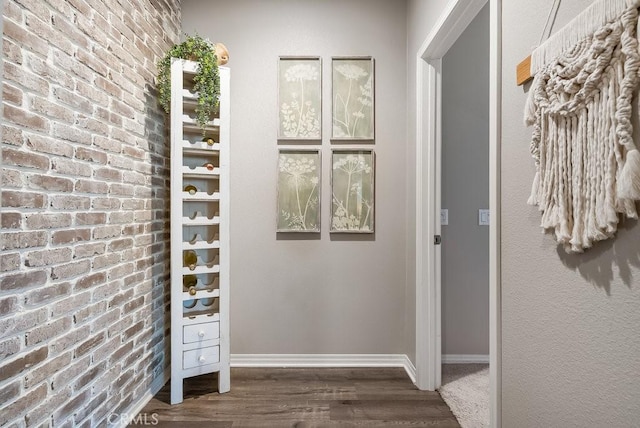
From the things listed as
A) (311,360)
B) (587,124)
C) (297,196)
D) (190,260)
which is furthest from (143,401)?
(587,124)

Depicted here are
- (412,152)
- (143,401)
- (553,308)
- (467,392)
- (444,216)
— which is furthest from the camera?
(444,216)

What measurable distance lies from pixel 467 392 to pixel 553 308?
1.44 metres

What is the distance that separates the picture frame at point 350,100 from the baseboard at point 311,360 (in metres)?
1.61

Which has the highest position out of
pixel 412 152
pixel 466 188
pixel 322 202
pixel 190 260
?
pixel 412 152

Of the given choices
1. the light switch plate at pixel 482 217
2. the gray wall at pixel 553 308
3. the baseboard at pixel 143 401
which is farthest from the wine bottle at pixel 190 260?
the light switch plate at pixel 482 217

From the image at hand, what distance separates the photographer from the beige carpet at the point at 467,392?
185 cm

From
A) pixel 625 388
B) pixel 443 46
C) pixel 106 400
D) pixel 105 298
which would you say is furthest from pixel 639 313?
pixel 106 400

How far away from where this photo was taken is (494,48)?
123 cm

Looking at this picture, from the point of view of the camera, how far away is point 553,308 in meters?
0.96

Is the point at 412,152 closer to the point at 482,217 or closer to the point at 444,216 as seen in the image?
the point at 444,216

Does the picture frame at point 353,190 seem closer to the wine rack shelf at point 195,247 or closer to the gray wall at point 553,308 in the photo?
the wine rack shelf at point 195,247

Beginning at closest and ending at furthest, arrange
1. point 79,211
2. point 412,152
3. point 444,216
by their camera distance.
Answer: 1. point 79,211
2. point 412,152
3. point 444,216

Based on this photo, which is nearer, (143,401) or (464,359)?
(143,401)

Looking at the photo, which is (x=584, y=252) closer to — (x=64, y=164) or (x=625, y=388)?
(x=625, y=388)
